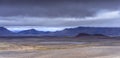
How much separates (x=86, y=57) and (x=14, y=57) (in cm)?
1096

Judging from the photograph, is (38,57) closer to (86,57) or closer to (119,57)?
(86,57)

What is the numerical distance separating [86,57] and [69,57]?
2.77 m

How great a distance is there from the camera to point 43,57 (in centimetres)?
5209

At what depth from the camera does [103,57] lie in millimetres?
51812

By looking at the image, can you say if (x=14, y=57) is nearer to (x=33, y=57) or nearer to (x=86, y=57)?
(x=33, y=57)

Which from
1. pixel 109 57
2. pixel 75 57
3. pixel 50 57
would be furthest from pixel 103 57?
pixel 50 57

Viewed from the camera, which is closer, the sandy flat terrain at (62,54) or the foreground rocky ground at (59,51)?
the sandy flat terrain at (62,54)

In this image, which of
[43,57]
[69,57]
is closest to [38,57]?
[43,57]

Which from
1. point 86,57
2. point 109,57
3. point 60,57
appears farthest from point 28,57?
point 109,57

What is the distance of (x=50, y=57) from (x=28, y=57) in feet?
11.1

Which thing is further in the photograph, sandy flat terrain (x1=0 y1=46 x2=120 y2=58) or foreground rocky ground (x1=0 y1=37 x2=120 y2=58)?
foreground rocky ground (x1=0 y1=37 x2=120 y2=58)

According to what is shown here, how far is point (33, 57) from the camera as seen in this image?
170 feet

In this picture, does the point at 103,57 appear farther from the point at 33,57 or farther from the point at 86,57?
the point at 33,57

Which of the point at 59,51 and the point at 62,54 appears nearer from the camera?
the point at 62,54
